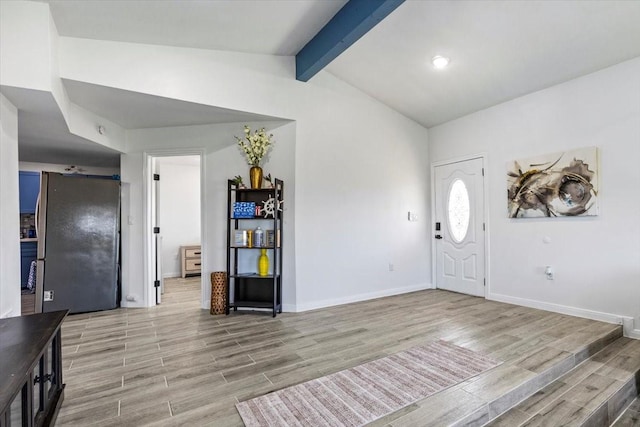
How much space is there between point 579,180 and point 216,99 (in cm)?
428

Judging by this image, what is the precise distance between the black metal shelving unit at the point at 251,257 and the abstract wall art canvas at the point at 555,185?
124 inches

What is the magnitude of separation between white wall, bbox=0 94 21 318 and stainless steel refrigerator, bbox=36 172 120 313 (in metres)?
1.25

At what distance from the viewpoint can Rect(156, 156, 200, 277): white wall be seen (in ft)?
22.7

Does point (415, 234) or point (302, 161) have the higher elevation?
point (302, 161)

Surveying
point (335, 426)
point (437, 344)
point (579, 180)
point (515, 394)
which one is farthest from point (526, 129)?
point (335, 426)

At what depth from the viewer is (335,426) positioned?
70.1 inches

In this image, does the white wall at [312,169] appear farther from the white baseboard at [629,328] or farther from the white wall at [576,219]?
the white baseboard at [629,328]

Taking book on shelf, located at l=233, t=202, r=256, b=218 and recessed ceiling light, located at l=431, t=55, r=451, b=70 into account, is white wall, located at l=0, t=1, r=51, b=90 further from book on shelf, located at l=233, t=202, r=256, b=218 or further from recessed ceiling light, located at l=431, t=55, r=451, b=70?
recessed ceiling light, located at l=431, t=55, r=451, b=70

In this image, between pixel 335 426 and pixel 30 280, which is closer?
pixel 335 426

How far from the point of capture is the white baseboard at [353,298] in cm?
401

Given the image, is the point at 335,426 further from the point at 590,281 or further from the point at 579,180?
the point at 579,180

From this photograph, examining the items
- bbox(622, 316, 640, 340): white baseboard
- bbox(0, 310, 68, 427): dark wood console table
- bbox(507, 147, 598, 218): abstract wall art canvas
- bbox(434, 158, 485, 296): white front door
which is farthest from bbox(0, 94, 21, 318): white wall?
bbox(622, 316, 640, 340): white baseboard

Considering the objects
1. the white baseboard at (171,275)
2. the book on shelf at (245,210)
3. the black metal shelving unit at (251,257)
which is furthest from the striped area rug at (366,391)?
the white baseboard at (171,275)

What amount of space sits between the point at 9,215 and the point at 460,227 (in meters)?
5.41
